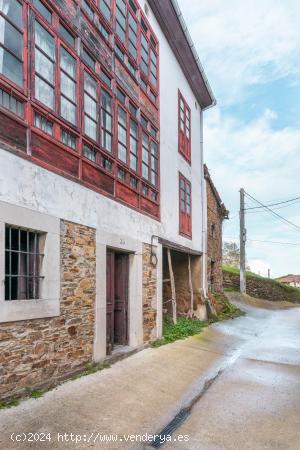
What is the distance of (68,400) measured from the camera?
5.54m

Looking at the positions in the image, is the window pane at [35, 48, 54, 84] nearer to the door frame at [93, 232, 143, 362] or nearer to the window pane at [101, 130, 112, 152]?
the window pane at [101, 130, 112, 152]

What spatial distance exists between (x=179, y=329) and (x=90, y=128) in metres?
6.59

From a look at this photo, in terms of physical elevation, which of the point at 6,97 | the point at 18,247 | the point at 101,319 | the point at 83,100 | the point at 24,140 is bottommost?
the point at 101,319

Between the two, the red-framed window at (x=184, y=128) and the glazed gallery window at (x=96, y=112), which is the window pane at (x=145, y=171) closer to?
the glazed gallery window at (x=96, y=112)

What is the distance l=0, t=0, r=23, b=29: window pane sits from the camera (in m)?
5.59

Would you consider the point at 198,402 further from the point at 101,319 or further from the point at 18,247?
the point at 18,247

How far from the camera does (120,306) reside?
9.03 meters

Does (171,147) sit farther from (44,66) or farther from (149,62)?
(44,66)

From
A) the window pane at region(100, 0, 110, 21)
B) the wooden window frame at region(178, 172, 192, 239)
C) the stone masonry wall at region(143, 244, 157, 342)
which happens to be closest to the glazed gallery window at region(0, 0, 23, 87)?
the window pane at region(100, 0, 110, 21)

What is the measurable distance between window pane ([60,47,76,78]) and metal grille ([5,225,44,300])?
117 inches

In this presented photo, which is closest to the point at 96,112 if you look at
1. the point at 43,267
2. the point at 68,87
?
the point at 68,87

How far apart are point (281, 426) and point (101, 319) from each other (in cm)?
357

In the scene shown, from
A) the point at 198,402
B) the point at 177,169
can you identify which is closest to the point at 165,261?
the point at 177,169

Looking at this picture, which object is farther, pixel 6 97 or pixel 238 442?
pixel 6 97
